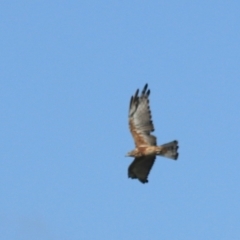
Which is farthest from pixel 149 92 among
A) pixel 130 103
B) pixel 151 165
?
pixel 151 165

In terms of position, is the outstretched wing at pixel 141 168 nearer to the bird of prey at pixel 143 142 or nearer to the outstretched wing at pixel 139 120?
the bird of prey at pixel 143 142

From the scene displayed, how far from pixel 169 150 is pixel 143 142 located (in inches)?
45.7

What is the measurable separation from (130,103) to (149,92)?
76 cm

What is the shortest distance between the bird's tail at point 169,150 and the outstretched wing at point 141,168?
1090 mm

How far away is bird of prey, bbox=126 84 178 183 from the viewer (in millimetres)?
24141

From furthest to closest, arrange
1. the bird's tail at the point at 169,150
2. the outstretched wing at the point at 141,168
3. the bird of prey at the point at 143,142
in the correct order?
the outstretched wing at the point at 141,168
the bird of prey at the point at 143,142
the bird's tail at the point at 169,150

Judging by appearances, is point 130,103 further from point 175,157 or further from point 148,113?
point 175,157

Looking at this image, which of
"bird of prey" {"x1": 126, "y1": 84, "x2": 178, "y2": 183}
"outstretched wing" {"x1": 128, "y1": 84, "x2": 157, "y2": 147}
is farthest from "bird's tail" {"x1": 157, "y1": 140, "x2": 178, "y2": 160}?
"outstretched wing" {"x1": 128, "y1": 84, "x2": 157, "y2": 147}

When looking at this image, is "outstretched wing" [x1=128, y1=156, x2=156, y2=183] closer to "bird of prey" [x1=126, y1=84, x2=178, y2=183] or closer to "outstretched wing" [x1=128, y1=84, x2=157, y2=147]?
"bird of prey" [x1=126, y1=84, x2=178, y2=183]

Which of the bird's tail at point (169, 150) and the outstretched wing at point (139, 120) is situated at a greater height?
the outstretched wing at point (139, 120)

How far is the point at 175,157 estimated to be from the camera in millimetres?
23547

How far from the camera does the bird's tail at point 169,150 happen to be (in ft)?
77.6

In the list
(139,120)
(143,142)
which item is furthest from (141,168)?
(139,120)

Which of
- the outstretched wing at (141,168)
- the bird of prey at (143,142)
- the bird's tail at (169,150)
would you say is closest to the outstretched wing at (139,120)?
the bird of prey at (143,142)
